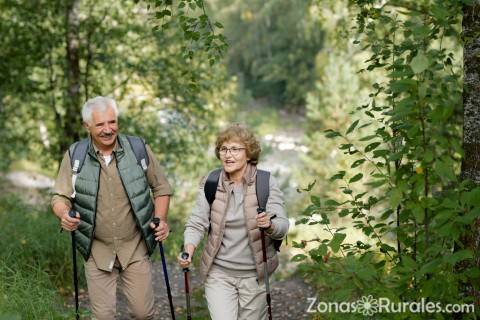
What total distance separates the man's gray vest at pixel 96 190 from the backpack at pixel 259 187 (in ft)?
1.62

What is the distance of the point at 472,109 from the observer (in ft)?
11.5

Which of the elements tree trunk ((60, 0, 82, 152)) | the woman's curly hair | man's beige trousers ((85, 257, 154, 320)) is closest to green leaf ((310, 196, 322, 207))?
the woman's curly hair

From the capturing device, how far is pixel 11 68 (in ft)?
27.8

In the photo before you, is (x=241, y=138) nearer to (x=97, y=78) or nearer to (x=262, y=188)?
(x=262, y=188)

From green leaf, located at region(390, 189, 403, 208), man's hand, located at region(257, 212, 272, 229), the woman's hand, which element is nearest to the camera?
green leaf, located at region(390, 189, 403, 208)

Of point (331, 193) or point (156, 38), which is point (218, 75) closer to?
point (156, 38)

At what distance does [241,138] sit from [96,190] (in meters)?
1.03

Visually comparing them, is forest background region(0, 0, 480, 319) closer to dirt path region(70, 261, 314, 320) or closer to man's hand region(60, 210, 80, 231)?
dirt path region(70, 261, 314, 320)

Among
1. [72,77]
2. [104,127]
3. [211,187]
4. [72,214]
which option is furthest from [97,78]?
[211,187]

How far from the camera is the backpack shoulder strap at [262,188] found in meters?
3.94

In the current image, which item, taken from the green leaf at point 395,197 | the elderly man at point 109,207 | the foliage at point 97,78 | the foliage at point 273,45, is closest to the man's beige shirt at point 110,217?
the elderly man at point 109,207

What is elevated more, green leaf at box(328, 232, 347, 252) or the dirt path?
green leaf at box(328, 232, 347, 252)

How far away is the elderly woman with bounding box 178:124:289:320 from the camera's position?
3965 mm

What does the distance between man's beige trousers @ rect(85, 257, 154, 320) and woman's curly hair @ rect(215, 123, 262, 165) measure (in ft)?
3.50
